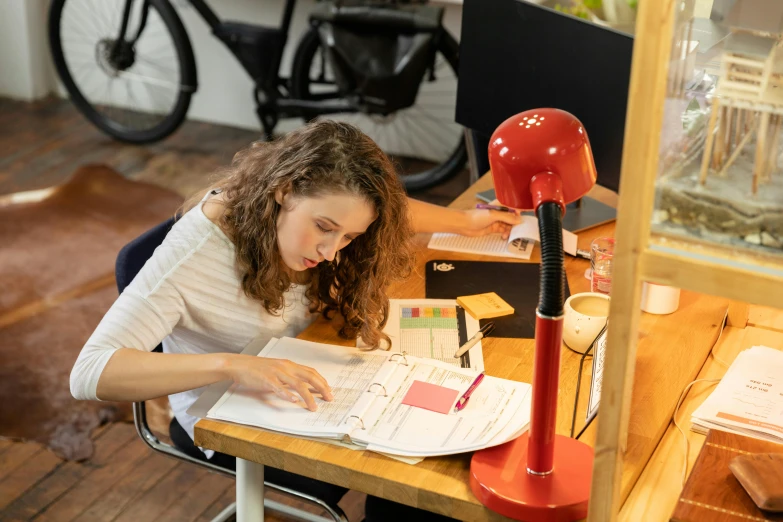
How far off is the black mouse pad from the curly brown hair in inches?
5.4

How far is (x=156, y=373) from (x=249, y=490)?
0.74ft

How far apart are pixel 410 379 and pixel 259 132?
312 cm

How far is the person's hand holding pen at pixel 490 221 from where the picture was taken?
188 centimetres

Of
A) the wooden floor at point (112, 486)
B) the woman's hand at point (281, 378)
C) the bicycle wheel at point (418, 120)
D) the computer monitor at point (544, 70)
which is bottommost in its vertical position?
the wooden floor at point (112, 486)

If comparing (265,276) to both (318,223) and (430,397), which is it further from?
(430,397)

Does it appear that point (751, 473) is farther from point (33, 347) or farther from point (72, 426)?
point (33, 347)

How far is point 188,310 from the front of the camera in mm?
1497

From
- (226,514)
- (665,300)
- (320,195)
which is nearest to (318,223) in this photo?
(320,195)

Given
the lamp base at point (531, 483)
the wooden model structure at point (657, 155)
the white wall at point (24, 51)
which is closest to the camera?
the wooden model structure at point (657, 155)

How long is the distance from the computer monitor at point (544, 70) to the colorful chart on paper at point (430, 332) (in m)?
0.51

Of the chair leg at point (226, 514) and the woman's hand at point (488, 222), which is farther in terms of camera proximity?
the chair leg at point (226, 514)

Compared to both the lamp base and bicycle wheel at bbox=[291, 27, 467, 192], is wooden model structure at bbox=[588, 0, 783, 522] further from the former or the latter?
bicycle wheel at bbox=[291, 27, 467, 192]

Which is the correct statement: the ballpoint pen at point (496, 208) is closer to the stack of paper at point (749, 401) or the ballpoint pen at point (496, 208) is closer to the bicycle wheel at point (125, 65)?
the stack of paper at point (749, 401)

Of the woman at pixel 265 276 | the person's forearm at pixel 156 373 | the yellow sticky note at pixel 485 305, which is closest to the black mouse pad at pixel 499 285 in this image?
the yellow sticky note at pixel 485 305
